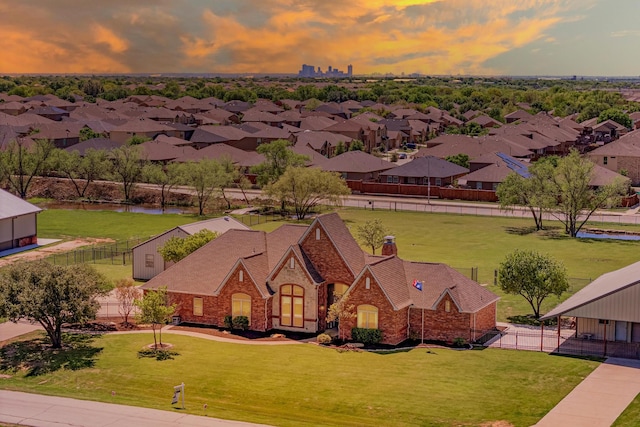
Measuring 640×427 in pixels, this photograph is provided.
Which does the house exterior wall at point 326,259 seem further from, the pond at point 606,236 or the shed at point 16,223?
the pond at point 606,236

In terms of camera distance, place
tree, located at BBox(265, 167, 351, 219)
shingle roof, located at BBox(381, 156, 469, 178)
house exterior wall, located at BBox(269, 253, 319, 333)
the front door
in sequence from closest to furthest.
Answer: the front door < house exterior wall, located at BBox(269, 253, 319, 333) < tree, located at BBox(265, 167, 351, 219) < shingle roof, located at BBox(381, 156, 469, 178)

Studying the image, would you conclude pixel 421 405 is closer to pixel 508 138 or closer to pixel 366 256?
pixel 366 256

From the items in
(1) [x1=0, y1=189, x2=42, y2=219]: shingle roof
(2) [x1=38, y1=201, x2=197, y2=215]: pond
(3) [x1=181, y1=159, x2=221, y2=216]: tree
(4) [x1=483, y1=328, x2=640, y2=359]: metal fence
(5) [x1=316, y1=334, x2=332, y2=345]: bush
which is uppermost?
(3) [x1=181, y1=159, x2=221, y2=216]: tree

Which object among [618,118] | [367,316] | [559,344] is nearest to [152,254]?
[367,316]

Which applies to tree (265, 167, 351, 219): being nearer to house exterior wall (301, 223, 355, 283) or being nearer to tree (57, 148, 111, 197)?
tree (57, 148, 111, 197)

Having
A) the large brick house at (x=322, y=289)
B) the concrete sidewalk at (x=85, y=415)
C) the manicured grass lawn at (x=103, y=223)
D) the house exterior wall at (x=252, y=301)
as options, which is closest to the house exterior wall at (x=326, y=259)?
the large brick house at (x=322, y=289)

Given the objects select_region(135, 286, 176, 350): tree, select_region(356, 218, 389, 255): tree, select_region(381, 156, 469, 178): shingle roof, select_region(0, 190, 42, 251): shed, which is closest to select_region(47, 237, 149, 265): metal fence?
select_region(0, 190, 42, 251): shed
